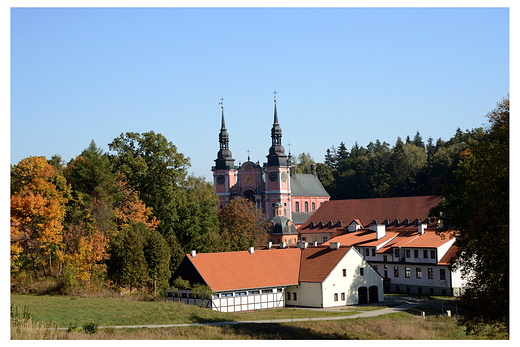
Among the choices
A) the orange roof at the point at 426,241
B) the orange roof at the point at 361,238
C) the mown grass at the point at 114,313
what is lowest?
the mown grass at the point at 114,313

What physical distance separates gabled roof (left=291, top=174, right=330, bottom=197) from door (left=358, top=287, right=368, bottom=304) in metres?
63.3

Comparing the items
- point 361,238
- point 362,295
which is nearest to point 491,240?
point 362,295

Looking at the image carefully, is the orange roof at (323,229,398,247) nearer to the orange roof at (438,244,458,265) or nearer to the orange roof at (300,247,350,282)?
the orange roof at (438,244,458,265)

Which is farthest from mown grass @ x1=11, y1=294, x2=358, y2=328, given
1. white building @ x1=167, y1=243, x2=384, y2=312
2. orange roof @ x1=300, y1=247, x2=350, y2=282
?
orange roof @ x1=300, y1=247, x2=350, y2=282

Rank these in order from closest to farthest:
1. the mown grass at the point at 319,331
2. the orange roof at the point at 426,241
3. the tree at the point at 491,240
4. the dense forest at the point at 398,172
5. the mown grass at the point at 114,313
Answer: the tree at the point at 491,240, the mown grass at the point at 319,331, the mown grass at the point at 114,313, the orange roof at the point at 426,241, the dense forest at the point at 398,172

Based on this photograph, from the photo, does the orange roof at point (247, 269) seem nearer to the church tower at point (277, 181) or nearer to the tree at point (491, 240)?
the tree at point (491, 240)

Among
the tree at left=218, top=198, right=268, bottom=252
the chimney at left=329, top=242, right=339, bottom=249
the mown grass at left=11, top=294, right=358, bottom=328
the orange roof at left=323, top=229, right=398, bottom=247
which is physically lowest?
the mown grass at left=11, top=294, right=358, bottom=328

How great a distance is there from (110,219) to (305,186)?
2751 inches

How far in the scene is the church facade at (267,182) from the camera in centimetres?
10662

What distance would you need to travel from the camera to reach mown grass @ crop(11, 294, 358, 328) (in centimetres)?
3122

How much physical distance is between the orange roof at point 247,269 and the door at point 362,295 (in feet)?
16.7

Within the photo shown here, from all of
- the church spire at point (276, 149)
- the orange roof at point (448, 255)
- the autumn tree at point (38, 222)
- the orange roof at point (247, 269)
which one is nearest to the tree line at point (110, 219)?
the autumn tree at point (38, 222)

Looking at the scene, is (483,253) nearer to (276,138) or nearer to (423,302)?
(423,302)

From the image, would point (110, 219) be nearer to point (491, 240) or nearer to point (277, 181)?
point (491, 240)
